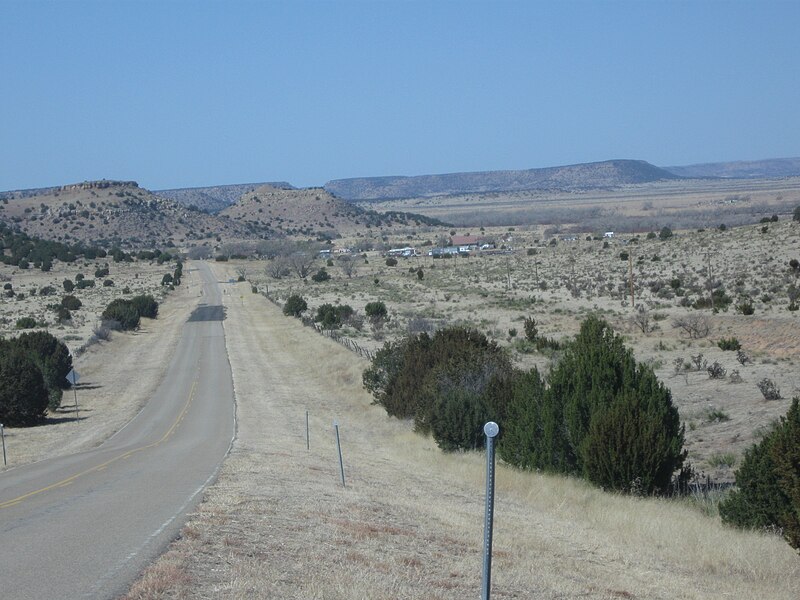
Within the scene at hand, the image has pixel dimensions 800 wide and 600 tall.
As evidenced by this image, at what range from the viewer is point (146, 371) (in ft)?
174

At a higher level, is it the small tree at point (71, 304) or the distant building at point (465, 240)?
the small tree at point (71, 304)

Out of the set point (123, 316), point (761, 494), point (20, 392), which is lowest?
point (123, 316)

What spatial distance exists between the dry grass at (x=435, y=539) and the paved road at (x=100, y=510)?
482 millimetres

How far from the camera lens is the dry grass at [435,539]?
955 cm

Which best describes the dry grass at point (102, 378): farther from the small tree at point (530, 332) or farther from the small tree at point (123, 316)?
the small tree at point (530, 332)

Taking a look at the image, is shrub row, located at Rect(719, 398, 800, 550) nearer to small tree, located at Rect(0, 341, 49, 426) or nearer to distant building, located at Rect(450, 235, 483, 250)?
small tree, located at Rect(0, 341, 49, 426)

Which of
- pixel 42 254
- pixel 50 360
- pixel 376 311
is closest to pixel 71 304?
pixel 376 311

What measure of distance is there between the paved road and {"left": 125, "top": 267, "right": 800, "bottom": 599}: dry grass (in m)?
0.48

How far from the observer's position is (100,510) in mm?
13016

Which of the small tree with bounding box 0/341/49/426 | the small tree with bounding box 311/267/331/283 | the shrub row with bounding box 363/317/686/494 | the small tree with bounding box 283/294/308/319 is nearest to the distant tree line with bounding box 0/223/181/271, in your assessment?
the small tree with bounding box 311/267/331/283

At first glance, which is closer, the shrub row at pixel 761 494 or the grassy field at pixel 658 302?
the shrub row at pixel 761 494

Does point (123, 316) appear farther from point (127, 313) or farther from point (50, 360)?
point (50, 360)

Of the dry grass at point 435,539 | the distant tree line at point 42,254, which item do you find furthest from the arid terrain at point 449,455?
the distant tree line at point 42,254

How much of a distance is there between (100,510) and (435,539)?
437cm
